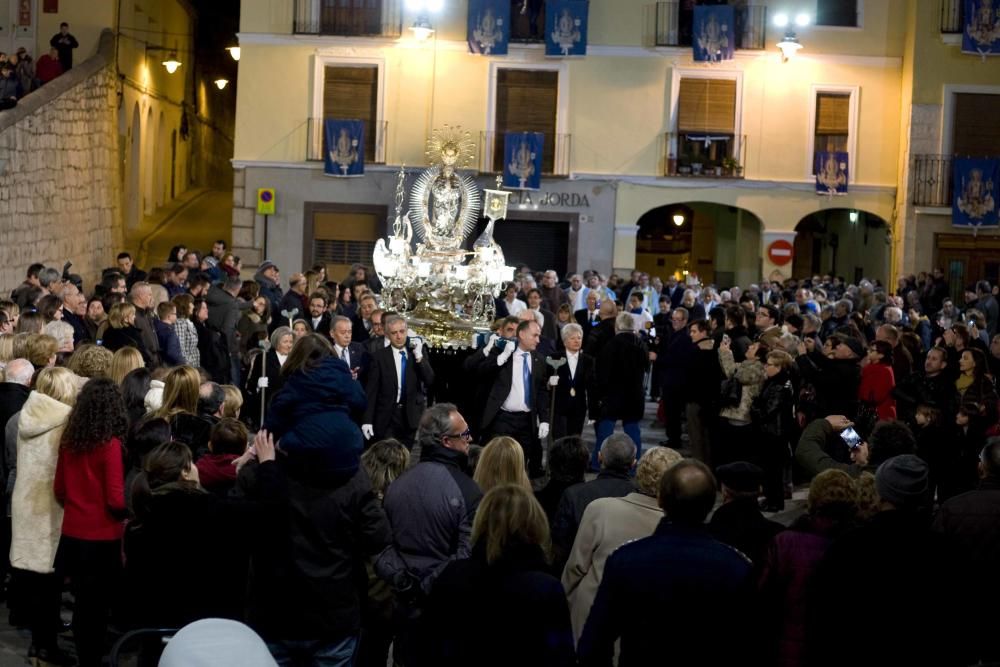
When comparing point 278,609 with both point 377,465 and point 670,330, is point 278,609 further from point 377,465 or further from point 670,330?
point 670,330

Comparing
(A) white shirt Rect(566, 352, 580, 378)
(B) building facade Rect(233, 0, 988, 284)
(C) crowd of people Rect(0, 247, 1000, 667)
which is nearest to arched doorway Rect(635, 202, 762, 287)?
(B) building facade Rect(233, 0, 988, 284)

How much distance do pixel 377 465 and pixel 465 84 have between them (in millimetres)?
22040

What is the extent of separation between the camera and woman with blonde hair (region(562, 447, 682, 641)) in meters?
6.26

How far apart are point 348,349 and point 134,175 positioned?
2095 centimetres

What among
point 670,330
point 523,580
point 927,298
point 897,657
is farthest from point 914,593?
point 927,298

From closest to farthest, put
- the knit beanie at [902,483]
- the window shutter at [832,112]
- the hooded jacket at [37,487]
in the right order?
the knit beanie at [902,483] < the hooded jacket at [37,487] < the window shutter at [832,112]

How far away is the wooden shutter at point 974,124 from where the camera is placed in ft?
92.3

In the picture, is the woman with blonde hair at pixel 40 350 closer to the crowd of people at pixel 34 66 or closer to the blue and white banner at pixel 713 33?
the crowd of people at pixel 34 66

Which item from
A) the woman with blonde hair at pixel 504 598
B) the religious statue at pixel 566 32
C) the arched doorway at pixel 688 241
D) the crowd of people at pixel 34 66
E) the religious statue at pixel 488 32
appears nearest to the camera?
the woman with blonde hair at pixel 504 598

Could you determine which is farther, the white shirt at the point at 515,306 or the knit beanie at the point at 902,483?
the white shirt at the point at 515,306

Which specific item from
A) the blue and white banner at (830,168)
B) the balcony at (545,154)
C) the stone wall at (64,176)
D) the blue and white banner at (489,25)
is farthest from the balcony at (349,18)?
the blue and white banner at (830,168)

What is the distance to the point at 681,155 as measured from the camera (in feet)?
94.2

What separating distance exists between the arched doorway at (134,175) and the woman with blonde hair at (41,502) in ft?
79.9

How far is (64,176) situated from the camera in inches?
1016
